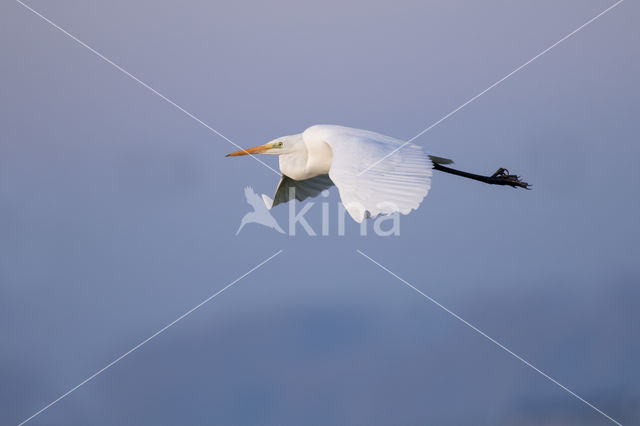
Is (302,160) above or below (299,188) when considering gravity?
above

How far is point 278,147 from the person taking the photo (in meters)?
9.13

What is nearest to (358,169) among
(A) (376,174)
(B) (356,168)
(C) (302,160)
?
(B) (356,168)

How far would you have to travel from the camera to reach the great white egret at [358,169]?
20.2 ft

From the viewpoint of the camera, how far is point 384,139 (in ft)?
26.2

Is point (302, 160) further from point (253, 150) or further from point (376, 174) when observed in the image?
point (376, 174)

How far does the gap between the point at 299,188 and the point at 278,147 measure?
0.62 m

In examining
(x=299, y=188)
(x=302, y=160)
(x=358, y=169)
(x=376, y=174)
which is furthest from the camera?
(x=299, y=188)

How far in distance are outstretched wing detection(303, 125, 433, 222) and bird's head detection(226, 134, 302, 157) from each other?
959mm

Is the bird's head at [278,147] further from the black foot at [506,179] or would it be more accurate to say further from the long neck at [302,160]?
the black foot at [506,179]

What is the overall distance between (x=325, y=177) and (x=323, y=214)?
112cm

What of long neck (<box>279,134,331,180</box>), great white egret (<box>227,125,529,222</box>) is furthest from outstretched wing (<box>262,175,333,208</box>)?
long neck (<box>279,134,331,180</box>)

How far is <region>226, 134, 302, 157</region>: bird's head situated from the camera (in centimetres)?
902

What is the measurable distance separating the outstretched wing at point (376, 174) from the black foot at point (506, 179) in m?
2.38

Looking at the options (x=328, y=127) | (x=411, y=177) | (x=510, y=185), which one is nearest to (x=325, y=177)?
(x=328, y=127)
